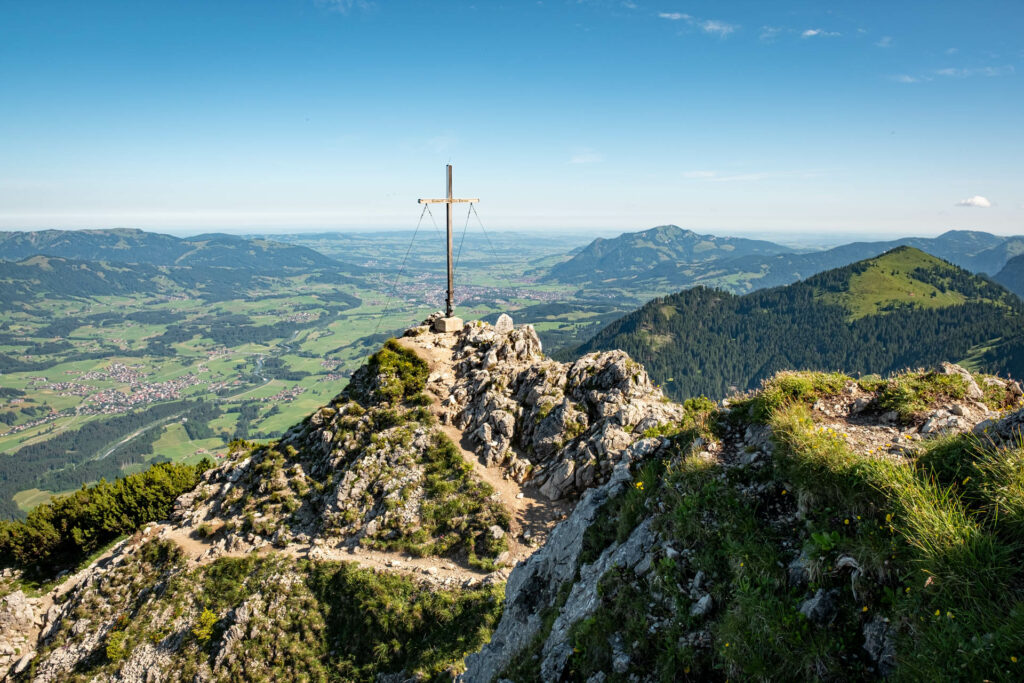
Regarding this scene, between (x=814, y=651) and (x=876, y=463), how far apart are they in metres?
3.92

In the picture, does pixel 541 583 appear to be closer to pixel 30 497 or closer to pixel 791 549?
pixel 791 549

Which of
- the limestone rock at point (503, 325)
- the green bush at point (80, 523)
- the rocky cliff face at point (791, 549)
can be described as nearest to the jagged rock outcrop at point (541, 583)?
the rocky cliff face at point (791, 549)

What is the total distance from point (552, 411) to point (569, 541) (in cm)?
1506

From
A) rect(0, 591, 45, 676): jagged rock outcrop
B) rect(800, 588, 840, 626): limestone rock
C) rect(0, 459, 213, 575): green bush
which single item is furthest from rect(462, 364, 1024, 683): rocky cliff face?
rect(0, 459, 213, 575): green bush

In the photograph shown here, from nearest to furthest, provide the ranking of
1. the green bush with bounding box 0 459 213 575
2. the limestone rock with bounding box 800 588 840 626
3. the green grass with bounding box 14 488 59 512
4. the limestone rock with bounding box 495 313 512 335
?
the limestone rock with bounding box 800 588 840 626
the green bush with bounding box 0 459 213 575
the limestone rock with bounding box 495 313 512 335
the green grass with bounding box 14 488 59 512

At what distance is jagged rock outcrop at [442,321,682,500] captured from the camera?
83.2 ft

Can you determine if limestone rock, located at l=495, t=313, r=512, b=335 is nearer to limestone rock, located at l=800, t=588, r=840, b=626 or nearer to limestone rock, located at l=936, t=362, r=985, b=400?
limestone rock, located at l=936, t=362, r=985, b=400

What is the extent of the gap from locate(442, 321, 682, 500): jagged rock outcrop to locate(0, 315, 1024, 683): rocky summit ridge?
0.17 meters

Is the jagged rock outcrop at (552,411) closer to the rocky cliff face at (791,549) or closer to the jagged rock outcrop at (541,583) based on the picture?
the jagged rock outcrop at (541,583)

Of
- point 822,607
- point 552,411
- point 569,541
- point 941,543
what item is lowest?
point 569,541

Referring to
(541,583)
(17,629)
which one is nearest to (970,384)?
(541,583)

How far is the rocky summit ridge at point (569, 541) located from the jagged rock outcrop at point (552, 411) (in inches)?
6.6

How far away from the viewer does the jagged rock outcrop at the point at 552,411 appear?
998 inches

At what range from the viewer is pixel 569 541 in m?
15.1
